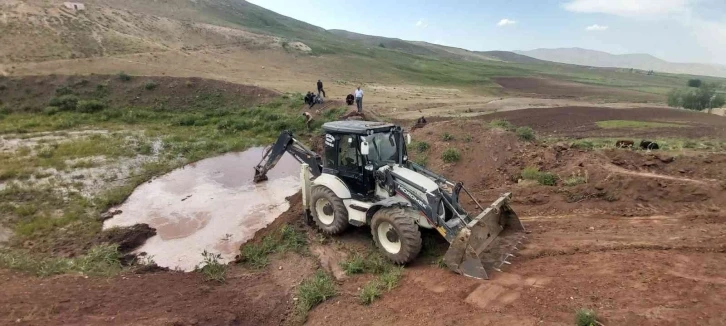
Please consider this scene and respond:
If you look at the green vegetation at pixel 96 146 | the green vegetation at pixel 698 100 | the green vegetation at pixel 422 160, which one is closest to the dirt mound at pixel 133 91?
the green vegetation at pixel 96 146

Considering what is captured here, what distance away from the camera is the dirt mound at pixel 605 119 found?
74.2 ft

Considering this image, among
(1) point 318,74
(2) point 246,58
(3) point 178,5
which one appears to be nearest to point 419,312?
(1) point 318,74

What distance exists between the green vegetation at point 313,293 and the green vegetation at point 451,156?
25.9ft

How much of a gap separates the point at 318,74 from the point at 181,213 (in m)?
35.2

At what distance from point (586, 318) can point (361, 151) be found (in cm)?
492

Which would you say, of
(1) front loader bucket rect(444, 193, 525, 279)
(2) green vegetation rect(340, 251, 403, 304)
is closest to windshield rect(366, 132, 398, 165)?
(2) green vegetation rect(340, 251, 403, 304)

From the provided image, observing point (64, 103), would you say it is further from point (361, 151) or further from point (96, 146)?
point (361, 151)

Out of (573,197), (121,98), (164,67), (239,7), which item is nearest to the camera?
(573,197)

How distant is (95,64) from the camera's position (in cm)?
3322

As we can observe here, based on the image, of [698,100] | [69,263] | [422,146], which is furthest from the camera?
[698,100]

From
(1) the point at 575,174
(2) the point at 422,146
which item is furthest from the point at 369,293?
(2) the point at 422,146

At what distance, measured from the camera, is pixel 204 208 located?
13.1 meters

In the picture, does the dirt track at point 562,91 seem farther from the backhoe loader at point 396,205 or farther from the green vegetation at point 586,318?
the green vegetation at point 586,318

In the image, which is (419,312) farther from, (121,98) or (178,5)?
(178,5)
